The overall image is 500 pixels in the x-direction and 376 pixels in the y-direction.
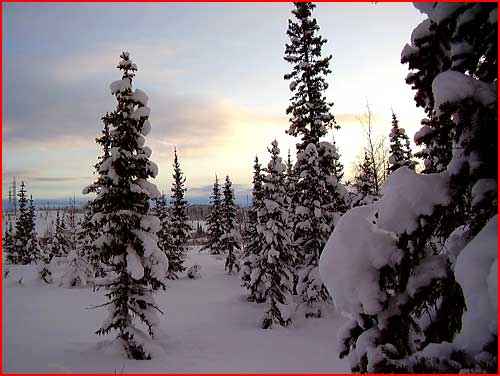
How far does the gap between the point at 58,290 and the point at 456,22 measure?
3282cm

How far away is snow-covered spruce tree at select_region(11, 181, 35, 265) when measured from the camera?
48.7 metres

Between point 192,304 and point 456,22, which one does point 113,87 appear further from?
point 192,304

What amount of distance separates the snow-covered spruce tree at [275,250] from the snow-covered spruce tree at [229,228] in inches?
695

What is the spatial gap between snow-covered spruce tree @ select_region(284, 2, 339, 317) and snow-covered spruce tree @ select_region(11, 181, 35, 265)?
42308 millimetres

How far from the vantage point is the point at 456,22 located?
12.0 ft

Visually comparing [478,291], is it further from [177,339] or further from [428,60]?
[177,339]

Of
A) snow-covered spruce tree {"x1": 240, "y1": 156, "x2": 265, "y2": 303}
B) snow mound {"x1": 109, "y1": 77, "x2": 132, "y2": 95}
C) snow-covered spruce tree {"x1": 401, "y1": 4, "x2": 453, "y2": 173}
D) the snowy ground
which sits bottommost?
the snowy ground

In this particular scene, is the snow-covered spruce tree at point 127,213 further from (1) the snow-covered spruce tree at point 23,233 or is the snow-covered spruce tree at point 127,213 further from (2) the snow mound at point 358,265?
(1) the snow-covered spruce tree at point 23,233

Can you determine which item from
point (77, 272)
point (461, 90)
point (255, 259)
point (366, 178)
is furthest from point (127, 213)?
point (77, 272)

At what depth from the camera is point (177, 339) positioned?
16.6 meters

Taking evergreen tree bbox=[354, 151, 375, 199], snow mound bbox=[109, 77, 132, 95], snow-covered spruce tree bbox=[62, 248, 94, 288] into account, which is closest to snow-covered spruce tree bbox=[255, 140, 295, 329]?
evergreen tree bbox=[354, 151, 375, 199]

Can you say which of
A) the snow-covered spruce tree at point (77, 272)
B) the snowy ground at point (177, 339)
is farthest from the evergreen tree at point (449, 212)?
the snow-covered spruce tree at point (77, 272)

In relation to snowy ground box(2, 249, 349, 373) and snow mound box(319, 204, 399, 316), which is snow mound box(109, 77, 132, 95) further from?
snow mound box(319, 204, 399, 316)

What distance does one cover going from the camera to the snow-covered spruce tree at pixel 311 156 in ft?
64.8
